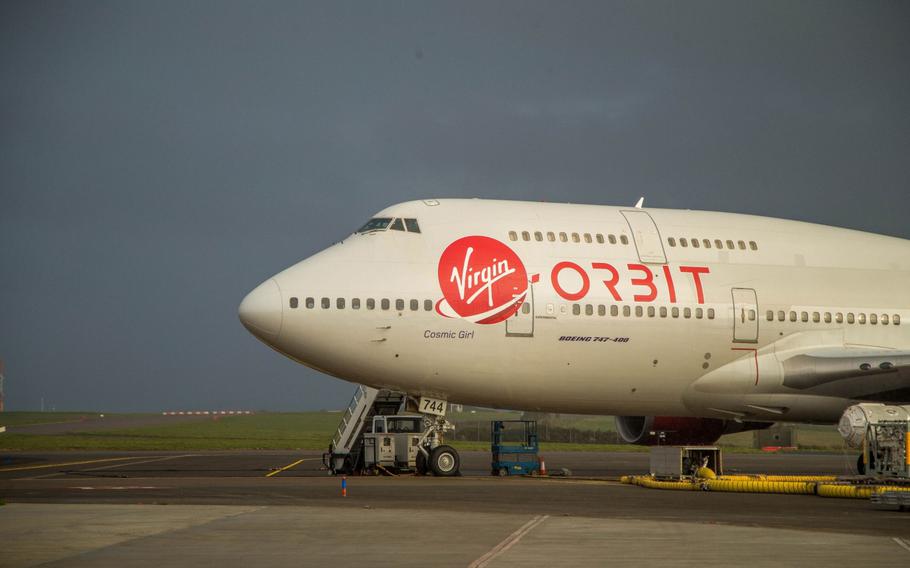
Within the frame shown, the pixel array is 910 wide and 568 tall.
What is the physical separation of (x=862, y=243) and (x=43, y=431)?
1947 inches

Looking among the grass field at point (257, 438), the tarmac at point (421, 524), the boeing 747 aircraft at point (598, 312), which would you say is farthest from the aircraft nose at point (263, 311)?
the grass field at point (257, 438)

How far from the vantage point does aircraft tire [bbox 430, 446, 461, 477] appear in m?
25.2

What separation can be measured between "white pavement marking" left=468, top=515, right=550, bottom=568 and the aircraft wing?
13365mm

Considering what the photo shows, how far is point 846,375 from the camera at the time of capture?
1063 inches

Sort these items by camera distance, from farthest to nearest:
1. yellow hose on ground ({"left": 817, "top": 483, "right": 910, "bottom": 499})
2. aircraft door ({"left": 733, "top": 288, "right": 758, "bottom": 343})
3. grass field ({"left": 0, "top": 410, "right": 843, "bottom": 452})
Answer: grass field ({"left": 0, "top": 410, "right": 843, "bottom": 452})
aircraft door ({"left": 733, "top": 288, "right": 758, "bottom": 343})
yellow hose on ground ({"left": 817, "top": 483, "right": 910, "bottom": 499})

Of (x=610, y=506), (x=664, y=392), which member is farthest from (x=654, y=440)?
(x=610, y=506)

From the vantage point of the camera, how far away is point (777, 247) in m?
28.5

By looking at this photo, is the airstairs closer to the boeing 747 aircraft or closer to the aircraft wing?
the boeing 747 aircraft

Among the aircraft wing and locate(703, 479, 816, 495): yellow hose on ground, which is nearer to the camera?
locate(703, 479, 816, 495): yellow hose on ground

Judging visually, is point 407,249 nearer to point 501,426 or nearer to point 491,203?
point 491,203

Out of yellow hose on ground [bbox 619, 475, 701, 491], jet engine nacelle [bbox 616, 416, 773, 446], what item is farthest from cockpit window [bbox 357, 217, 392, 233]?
jet engine nacelle [bbox 616, 416, 773, 446]

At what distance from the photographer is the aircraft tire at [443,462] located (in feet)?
82.7

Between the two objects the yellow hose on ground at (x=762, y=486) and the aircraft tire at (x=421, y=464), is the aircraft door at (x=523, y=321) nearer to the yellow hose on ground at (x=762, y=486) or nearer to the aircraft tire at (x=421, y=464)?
the aircraft tire at (x=421, y=464)

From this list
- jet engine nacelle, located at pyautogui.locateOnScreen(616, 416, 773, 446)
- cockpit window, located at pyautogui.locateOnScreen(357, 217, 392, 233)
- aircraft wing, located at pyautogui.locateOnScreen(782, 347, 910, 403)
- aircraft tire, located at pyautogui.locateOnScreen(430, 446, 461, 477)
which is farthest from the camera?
jet engine nacelle, located at pyautogui.locateOnScreen(616, 416, 773, 446)
